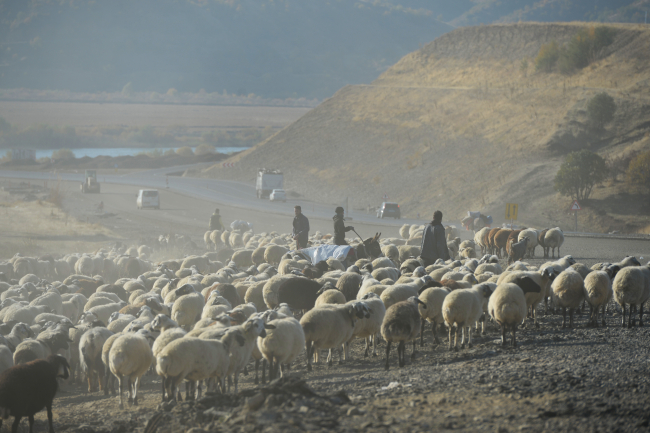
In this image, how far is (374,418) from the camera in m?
6.37

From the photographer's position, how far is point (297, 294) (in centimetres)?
→ 1284

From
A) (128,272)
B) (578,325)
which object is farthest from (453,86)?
(578,325)

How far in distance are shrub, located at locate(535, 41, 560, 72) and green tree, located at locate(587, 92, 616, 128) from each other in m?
19.5

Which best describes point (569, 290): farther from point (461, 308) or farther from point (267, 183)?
point (267, 183)

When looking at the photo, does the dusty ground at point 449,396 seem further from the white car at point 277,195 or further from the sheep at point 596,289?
the white car at point 277,195

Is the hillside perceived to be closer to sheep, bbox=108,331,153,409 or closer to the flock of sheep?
the flock of sheep

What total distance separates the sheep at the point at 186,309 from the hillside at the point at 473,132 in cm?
3240

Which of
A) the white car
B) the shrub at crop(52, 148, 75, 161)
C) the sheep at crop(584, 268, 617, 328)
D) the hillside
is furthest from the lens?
the shrub at crop(52, 148, 75, 161)

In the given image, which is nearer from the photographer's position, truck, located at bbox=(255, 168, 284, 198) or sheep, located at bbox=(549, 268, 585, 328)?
sheep, located at bbox=(549, 268, 585, 328)

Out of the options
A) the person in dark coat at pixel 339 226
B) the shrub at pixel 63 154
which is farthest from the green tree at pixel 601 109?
the shrub at pixel 63 154

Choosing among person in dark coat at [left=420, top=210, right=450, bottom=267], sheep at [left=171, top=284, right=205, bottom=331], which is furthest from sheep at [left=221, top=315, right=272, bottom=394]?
person in dark coat at [left=420, top=210, right=450, bottom=267]

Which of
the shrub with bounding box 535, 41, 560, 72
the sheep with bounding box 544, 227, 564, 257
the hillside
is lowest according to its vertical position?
the sheep with bounding box 544, 227, 564, 257

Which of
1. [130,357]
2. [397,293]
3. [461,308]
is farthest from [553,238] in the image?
[130,357]

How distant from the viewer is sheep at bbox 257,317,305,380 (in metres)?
8.96
